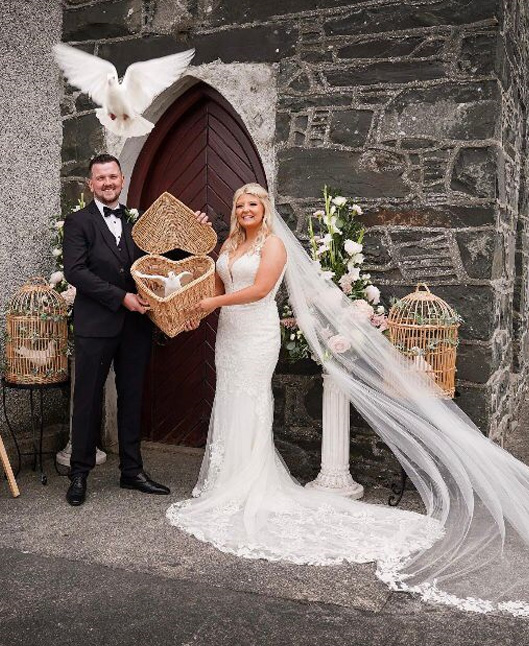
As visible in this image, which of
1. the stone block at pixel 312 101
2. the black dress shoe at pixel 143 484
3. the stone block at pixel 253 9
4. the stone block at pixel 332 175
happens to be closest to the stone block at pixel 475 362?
the stone block at pixel 332 175

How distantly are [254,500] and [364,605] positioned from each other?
1133 mm

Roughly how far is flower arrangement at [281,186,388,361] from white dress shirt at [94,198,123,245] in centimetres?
113

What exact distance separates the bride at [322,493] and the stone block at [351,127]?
796 mm

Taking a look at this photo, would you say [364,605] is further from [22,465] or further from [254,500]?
[22,465]

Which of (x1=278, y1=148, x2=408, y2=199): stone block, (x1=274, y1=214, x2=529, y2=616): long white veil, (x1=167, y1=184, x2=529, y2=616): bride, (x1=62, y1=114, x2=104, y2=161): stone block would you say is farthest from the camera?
(x1=62, y1=114, x2=104, y2=161): stone block

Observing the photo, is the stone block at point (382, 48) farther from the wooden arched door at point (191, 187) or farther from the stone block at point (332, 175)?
the wooden arched door at point (191, 187)

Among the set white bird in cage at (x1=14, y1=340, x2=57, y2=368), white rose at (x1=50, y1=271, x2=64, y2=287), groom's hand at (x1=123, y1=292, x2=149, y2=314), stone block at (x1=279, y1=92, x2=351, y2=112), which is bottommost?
white bird in cage at (x1=14, y1=340, x2=57, y2=368)

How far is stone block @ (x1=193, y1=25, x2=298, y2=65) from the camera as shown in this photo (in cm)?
503

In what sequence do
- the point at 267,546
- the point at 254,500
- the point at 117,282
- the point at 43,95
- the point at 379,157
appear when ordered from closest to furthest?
the point at 267,546 < the point at 254,500 < the point at 117,282 < the point at 379,157 < the point at 43,95

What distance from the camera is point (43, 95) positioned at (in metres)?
5.56

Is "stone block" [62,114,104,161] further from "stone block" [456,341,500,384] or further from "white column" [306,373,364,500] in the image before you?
"stone block" [456,341,500,384]

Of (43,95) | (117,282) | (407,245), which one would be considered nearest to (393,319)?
(407,245)

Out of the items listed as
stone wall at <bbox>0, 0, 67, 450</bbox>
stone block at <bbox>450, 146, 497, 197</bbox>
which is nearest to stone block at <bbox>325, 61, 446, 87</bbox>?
stone block at <bbox>450, 146, 497, 197</bbox>

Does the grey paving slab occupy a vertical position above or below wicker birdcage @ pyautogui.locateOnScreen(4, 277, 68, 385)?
below
